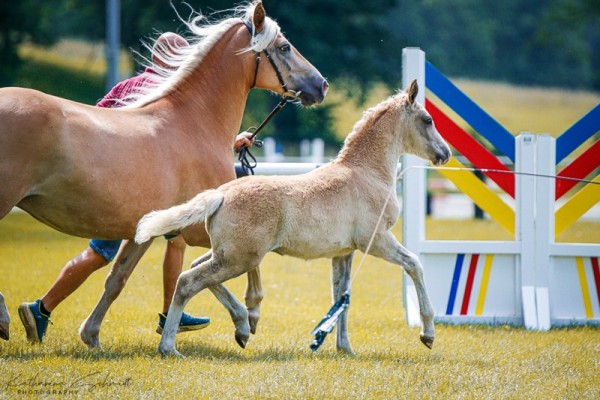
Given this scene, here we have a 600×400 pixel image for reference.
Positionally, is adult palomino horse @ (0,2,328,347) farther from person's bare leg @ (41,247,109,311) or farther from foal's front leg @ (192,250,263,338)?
person's bare leg @ (41,247,109,311)

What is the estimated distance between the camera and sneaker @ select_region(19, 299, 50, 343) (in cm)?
758

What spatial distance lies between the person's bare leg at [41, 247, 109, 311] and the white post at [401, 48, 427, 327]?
276 centimetres

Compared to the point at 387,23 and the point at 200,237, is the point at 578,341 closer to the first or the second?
the point at 200,237

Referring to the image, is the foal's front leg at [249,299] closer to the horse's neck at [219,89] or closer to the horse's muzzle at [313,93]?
the horse's neck at [219,89]

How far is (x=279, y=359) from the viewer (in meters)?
6.98

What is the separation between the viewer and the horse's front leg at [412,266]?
23.3 ft

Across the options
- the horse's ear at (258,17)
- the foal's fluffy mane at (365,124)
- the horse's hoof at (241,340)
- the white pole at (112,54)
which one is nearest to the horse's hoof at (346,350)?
the horse's hoof at (241,340)

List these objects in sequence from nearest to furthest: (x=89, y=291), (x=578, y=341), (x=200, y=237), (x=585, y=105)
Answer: (x=200, y=237)
(x=578, y=341)
(x=89, y=291)
(x=585, y=105)

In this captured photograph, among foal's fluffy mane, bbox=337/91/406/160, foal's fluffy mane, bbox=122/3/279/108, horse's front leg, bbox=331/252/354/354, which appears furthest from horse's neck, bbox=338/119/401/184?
foal's fluffy mane, bbox=122/3/279/108

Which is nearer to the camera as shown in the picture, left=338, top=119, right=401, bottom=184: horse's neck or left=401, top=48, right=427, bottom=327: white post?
left=338, top=119, right=401, bottom=184: horse's neck

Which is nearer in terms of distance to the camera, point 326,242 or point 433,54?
point 326,242

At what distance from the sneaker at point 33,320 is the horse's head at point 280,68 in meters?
2.56

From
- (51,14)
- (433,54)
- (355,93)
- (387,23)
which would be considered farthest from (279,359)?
(387,23)

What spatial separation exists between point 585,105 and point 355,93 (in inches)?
808
